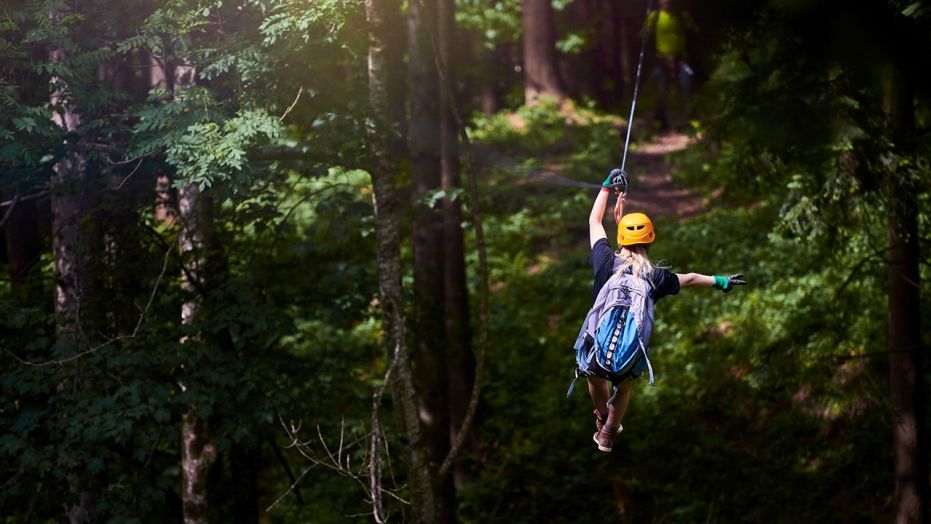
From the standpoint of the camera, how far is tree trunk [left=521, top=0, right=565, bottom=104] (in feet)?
85.1

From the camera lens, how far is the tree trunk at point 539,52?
2595 cm

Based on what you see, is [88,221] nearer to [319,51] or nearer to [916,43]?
[319,51]

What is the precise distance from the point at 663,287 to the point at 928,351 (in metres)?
7.51

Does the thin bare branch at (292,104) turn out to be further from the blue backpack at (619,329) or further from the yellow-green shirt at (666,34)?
the blue backpack at (619,329)

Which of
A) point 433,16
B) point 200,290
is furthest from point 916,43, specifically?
point 433,16

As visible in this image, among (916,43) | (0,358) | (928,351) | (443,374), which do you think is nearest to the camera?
(916,43)

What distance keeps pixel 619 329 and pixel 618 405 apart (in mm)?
714

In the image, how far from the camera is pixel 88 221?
9.99m

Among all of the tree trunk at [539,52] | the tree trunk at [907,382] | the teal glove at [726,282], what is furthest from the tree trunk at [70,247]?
the tree trunk at [539,52]

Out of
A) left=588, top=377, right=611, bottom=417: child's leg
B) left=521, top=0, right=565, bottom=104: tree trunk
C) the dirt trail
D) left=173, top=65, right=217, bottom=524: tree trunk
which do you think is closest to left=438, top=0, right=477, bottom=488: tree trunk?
left=173, top=65, right=217, bottom=524: tree trunk

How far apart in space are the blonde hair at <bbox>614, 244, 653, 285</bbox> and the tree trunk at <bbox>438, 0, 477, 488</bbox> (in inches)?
310

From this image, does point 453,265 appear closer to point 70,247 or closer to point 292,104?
point 70,247

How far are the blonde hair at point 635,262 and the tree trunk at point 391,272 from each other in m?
3.52

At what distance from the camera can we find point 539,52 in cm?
2673
